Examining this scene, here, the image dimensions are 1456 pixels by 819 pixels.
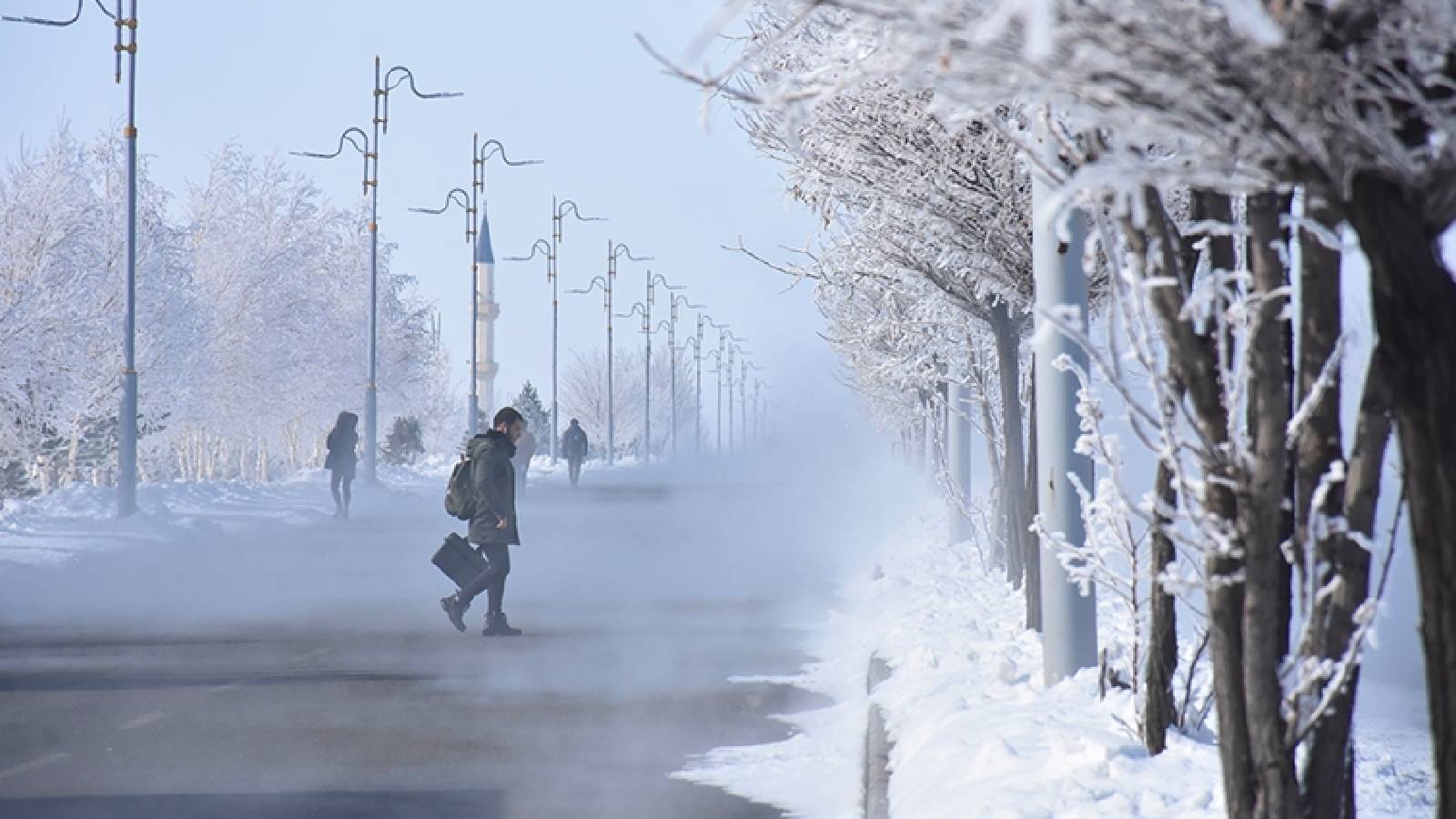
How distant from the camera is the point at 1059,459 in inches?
390

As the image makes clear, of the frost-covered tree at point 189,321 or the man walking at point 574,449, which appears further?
the man walking at point 574,449

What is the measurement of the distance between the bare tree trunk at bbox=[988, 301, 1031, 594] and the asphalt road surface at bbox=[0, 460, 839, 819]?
2052 millimetres

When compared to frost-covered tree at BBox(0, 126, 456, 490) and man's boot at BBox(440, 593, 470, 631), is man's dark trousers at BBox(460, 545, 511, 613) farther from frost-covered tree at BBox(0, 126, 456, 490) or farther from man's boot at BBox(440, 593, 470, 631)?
frost-covered tree at BBox(0, 126, 456, 490)

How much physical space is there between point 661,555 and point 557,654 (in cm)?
1252

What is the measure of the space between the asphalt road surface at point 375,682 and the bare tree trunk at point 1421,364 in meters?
4.65

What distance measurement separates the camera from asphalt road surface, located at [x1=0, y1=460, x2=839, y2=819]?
8617 mm

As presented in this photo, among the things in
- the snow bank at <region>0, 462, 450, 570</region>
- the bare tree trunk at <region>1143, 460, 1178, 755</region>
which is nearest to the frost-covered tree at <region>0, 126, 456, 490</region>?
the snow bank at <region>0, 462, 450, 570</region>

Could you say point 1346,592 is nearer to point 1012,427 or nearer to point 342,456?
point 1012,427

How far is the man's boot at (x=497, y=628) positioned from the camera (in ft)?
52.3

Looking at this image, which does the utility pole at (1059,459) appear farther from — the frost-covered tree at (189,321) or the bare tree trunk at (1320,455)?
the frost-covered tree at (189,321)

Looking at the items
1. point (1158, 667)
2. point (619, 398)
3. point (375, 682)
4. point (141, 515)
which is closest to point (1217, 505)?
point (1158, 667)

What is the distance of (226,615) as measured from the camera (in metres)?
17.7

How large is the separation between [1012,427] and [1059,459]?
5.25 metres

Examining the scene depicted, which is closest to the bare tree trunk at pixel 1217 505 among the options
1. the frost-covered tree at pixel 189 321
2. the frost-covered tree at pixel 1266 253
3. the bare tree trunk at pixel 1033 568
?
the frost-covered tree at pixel 1266 253
